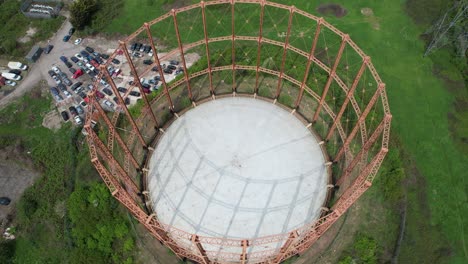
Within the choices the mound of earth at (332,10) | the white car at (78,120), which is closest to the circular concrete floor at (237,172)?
the white car at (78,120)

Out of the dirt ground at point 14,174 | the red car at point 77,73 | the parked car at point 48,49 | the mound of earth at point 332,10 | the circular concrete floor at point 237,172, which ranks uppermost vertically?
the mound of earth at point 332,10

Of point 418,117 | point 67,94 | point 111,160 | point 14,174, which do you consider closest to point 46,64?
point 67,94

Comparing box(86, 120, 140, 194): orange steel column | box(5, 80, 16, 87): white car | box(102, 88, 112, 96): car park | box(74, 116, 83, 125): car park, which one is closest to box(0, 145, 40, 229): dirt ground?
A: box(74, 116, 83, 125): car park

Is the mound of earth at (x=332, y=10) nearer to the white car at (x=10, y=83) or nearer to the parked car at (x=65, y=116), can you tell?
the parked car at (x=65, y=116)

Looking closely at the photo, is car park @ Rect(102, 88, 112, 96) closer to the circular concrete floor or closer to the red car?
the red car

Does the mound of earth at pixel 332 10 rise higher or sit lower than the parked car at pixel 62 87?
higher

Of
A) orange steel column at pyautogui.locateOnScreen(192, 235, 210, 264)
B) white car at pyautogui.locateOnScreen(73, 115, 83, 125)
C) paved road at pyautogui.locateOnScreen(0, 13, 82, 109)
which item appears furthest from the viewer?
paved road at pyautogui.locateOnScreen(0, 13, 82, 109)
